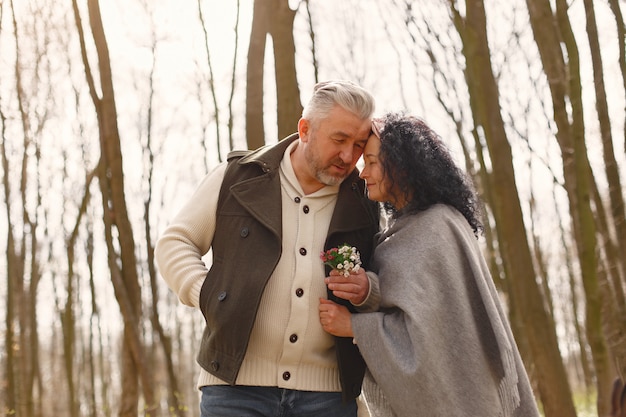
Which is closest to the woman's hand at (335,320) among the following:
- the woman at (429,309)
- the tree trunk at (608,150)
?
the woman at (429,309)

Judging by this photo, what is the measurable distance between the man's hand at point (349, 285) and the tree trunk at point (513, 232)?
354 centimetres

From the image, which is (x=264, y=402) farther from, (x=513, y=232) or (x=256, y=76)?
(x=513, y=232)

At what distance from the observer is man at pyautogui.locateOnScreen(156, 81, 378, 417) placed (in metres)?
2.90

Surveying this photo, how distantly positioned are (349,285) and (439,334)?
15.3 inches

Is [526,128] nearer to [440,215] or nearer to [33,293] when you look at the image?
[33,293]

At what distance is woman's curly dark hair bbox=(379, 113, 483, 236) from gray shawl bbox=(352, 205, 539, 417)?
11 centimetres

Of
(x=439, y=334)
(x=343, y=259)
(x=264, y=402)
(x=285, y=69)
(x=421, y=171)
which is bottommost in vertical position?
(x=264, y=402)

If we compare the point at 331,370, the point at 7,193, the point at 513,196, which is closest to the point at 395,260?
the point at 331,370

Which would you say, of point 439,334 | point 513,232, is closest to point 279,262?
point 439,334

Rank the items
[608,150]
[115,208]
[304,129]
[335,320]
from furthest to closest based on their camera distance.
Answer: [608,150], [115,208], [304,129], [335,320]

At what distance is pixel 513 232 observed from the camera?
6.25 meters

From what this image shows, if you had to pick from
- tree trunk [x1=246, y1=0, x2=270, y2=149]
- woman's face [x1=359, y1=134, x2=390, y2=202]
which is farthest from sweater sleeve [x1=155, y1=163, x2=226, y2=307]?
tree trunk [x1=246, y1=0, x2=270, y2=149]

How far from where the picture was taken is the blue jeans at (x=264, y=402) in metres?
2.87

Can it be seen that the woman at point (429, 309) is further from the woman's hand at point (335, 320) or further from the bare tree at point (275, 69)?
the bare tree at point (275, 69)
